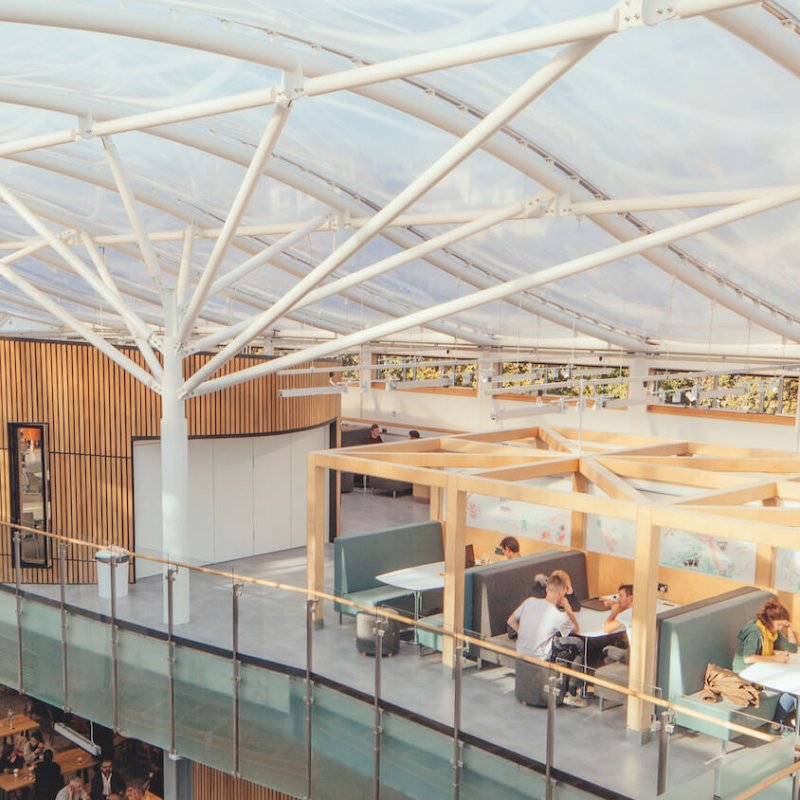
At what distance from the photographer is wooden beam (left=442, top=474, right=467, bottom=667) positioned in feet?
35.6

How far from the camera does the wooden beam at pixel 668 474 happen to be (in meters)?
11.2

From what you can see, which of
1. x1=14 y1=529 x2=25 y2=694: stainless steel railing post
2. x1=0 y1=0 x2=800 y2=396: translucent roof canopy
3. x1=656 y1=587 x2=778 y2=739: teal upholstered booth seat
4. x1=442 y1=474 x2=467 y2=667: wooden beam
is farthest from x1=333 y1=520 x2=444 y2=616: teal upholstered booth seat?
x1=14 y1=529 x2=25 y2=694: stainless steel railing post

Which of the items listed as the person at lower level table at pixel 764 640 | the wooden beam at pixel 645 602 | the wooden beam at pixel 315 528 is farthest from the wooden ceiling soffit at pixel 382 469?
the person at lower level table at pixel 764 640

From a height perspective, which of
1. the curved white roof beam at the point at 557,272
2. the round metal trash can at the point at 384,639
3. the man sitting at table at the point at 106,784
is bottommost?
the man sitting at table at the point at 106,784

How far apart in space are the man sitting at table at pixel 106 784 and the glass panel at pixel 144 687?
3171 mm

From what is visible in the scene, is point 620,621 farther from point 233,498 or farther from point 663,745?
Answer: point 233,498

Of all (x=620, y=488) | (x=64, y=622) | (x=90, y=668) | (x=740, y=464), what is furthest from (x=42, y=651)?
(x=740, y=464)

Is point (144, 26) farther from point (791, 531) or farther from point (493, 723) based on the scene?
point (791, 531)

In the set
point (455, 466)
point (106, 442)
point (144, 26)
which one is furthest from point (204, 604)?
point (106, 442)

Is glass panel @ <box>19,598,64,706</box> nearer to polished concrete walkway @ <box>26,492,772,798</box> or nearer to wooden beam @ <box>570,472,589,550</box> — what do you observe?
polished concrete walkway @ <box>26,492,772,798</box>

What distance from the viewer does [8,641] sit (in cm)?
1230

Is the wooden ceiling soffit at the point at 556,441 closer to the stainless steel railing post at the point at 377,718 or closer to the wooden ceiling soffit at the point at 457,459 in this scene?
the wooden ceiling soffit at the point at 457,459

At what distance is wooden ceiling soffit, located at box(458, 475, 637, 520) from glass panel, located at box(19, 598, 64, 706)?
508 cm

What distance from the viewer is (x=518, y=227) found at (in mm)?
13586
